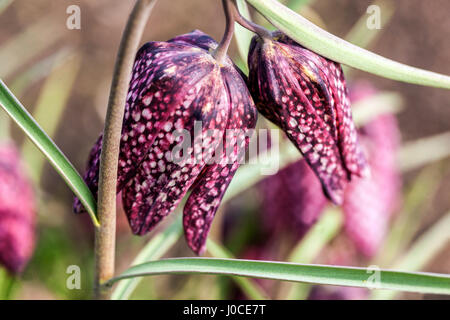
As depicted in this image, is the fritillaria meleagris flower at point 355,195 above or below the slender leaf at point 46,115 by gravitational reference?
below

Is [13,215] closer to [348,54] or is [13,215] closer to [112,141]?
[112,141]

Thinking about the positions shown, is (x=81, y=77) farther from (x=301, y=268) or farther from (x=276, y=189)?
A: (x=301, y=268)

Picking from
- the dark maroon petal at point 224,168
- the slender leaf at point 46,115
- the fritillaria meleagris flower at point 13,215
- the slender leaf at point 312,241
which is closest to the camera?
the dark maroon petal at point 224,168

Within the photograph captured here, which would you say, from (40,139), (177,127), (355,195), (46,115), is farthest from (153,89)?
(46,115)

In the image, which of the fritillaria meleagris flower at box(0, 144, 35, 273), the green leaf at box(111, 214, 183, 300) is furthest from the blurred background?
the green leaf at box(111, 214, 183, 300)

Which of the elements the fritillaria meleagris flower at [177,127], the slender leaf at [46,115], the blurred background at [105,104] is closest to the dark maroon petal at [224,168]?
the fritillaria meleagris flower at [177,127]

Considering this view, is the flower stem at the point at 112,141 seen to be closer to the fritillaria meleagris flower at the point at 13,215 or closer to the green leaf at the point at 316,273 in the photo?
the green leaf at the point at 316,273

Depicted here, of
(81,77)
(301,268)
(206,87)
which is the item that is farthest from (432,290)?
(81,77)
